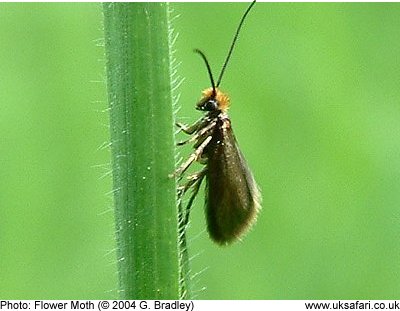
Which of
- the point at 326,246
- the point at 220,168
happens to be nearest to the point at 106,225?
the point at 326,246

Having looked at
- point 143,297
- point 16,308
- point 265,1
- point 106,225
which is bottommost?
point 143,297

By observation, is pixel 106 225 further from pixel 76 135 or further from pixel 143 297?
pixel 143 297

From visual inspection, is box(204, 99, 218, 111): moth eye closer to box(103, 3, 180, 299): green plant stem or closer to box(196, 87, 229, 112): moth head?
box(196, 87, 229, 112): moth head
